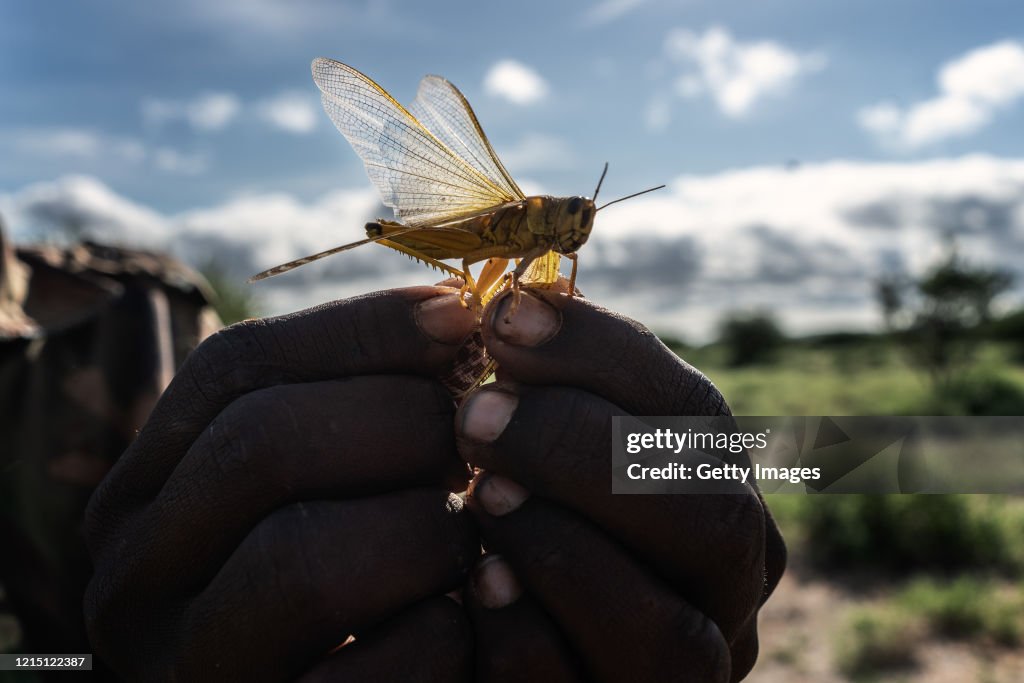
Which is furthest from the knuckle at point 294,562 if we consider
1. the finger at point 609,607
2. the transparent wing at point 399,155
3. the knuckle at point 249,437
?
the transparent wing at point 399,155

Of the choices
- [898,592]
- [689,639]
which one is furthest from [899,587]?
[689,639]

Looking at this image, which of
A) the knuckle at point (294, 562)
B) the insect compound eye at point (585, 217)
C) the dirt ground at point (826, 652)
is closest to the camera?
the knuckle at point (294, 562)

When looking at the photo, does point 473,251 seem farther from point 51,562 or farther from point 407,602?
point 51,562

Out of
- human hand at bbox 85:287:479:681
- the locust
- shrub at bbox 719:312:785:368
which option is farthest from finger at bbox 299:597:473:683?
shrub at bbox 719:312:785:368

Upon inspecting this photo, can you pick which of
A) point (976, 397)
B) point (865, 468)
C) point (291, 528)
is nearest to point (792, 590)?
point (865, 468)

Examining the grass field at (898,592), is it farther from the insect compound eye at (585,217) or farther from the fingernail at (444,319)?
the fingernail at (444,319)
